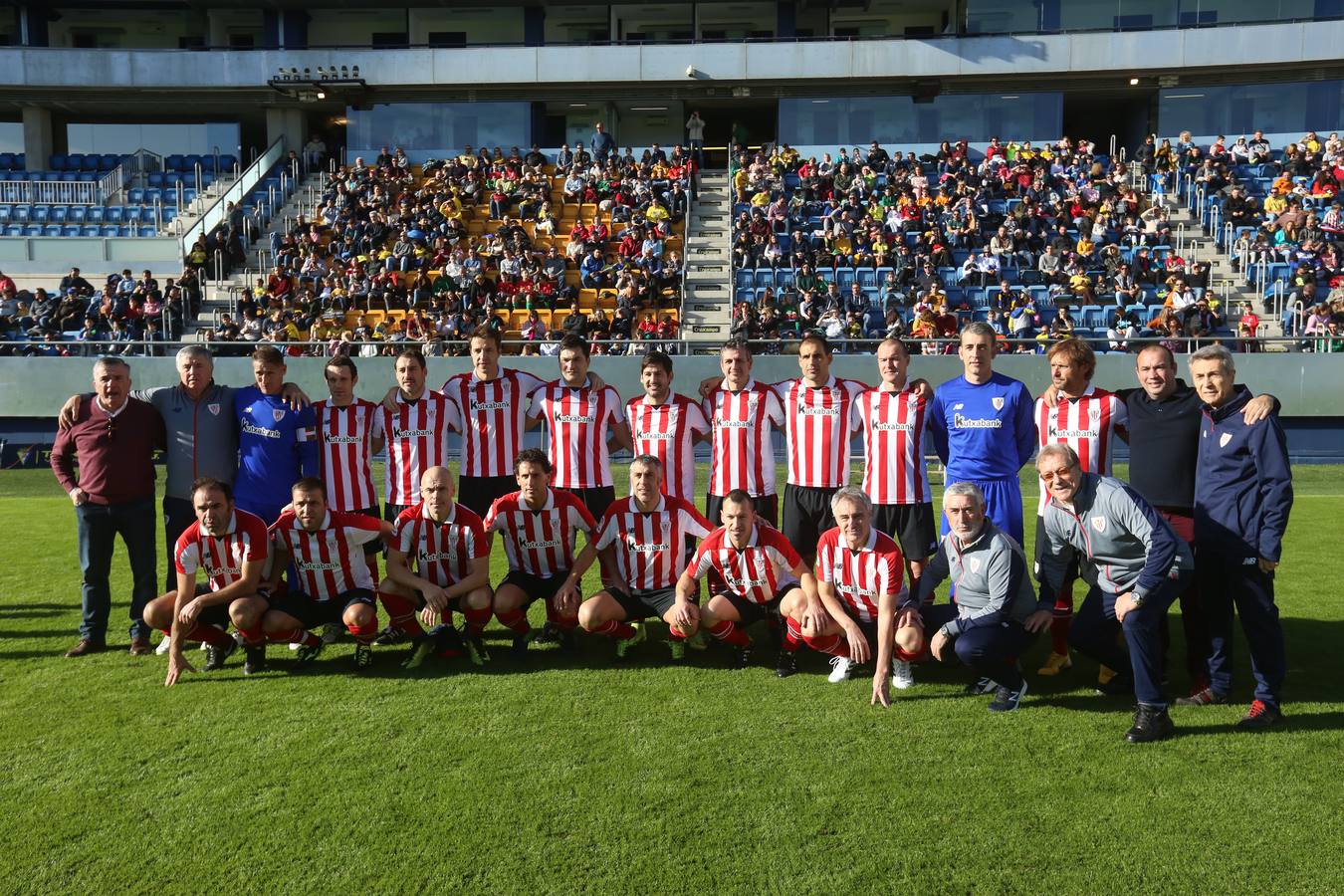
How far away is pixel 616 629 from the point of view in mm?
5465

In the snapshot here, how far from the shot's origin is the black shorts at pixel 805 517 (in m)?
5.98

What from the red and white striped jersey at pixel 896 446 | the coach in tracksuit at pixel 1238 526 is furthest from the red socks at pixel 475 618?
the coach in tracksuit at pixel 1238 526

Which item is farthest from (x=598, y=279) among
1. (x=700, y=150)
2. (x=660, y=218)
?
(x=700, y=150)

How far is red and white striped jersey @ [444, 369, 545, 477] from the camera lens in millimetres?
6492

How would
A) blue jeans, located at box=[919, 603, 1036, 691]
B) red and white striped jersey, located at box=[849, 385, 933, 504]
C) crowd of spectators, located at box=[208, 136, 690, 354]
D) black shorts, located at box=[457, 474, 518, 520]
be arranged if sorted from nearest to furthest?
blue jeans, located at box=[919, 603, 1036, 691]
red and white striped jersey, located at box=[849, 385, 933, 504]
black shorts, located at box=[457, 474, 518, 520]
crowd of spectators, located at box=[208, 136, 690, 354]

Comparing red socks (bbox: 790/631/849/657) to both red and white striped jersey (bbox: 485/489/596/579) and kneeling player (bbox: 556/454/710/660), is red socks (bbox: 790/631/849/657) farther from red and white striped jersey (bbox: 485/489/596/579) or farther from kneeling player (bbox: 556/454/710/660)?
red and white striped jersey (bbox: 485/489/596/579)

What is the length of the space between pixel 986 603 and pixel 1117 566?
0.57 metres

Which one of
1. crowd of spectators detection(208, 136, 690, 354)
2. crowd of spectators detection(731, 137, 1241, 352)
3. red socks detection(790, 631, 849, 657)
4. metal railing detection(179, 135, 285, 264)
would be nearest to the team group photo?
red socks detection(790, 631, 849, 657)

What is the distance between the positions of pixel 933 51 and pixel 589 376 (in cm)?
2384

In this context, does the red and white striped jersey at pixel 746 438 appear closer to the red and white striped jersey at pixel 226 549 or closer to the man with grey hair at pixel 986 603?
the man with grey hair at pixel 986 603

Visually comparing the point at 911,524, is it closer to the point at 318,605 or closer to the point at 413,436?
the point at 413,436

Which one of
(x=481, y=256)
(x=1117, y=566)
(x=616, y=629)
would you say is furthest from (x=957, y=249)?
(x=1117, y=566)

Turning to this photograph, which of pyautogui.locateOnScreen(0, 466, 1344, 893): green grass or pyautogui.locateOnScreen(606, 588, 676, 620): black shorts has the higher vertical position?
pyautogui.locateOnScreen(606, 588, 676, 620): black shorts

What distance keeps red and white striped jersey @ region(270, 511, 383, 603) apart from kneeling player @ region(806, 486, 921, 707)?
2.24 metres
